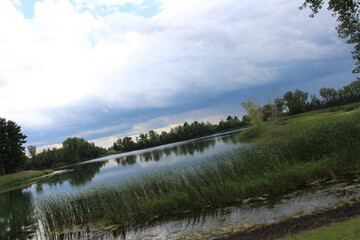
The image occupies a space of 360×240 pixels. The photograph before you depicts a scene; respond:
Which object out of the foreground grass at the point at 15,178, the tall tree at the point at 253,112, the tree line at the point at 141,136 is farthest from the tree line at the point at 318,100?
the foreground grass at the point at 15,178

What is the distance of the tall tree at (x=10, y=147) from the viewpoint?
72094mm

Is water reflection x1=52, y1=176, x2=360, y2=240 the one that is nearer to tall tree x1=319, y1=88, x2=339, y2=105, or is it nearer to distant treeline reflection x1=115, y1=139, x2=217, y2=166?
distant treeline reflection x1=115, y1=139, x2=217, y2=166

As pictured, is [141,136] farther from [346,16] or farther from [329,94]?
[346,16]

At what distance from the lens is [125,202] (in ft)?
45.7

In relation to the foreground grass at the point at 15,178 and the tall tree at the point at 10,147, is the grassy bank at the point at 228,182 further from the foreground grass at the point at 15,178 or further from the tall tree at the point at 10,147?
the tall tree at the point at 10,147

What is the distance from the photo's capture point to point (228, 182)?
12812mm

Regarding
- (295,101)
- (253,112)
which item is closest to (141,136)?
(295,101)

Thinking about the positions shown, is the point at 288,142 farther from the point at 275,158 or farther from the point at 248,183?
the point at 248,183

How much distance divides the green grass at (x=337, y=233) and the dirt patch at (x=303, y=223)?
0.55 metres

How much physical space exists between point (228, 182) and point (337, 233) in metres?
7.26

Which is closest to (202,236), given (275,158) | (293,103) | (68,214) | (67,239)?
(275,158)

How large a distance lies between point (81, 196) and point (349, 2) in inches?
716

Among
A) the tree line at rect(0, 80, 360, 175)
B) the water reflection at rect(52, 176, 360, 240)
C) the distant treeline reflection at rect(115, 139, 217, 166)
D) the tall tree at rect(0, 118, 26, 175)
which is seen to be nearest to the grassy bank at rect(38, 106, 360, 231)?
the water reflection at rect(52, 176, 360, 240)

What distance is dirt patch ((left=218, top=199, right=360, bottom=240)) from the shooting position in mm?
6941
